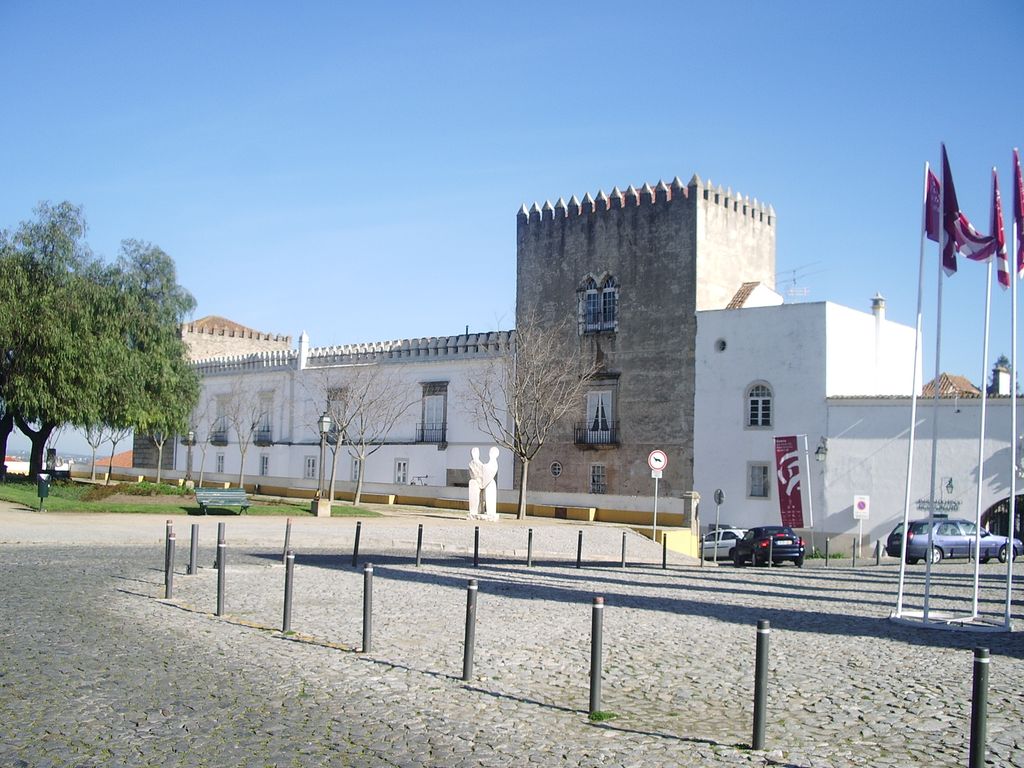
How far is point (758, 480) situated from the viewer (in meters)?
40.2

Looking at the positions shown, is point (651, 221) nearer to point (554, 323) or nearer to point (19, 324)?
point (554, 323)

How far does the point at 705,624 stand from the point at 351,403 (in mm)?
37635

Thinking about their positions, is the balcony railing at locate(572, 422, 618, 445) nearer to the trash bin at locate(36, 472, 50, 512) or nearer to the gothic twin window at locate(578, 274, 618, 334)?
the gothic twin window at locate(578, 274, 618, 334)

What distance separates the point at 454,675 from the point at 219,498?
22992mm

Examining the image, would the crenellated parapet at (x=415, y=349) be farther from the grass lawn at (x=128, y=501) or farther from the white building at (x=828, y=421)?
the grass lawn at (x=128, y=501)

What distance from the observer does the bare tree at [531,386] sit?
43.3m

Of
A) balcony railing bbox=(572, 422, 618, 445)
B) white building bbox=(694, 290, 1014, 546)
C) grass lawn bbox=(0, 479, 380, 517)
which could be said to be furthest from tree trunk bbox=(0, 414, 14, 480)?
white building bbox=(694, 290, 1014, 546)

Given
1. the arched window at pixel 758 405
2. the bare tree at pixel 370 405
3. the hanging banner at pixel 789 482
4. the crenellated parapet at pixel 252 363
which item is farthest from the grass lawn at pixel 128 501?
the crenellated parapet at pixel 252 363

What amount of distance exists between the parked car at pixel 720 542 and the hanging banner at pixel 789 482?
4.31 m

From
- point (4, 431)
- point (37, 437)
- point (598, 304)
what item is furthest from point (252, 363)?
point (598, 304)

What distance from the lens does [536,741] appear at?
696 centimetres

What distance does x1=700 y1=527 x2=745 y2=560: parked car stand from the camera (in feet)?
110

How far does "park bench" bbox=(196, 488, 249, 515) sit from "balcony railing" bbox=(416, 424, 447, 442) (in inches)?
662

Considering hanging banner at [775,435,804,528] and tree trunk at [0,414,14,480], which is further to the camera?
hanging banner at [775,435,804,528]
